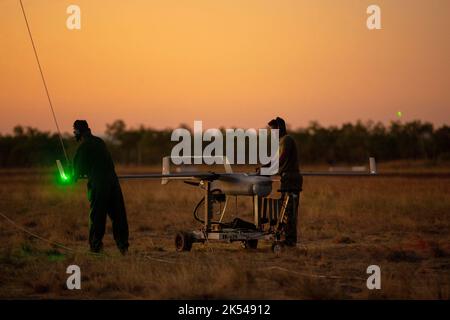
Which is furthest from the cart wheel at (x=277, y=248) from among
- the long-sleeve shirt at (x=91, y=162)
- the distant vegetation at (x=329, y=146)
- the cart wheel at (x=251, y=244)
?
the distant vegetation at (x=329, y=146)

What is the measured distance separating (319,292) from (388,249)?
17.4 feet

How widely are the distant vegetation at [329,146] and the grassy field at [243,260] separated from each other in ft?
192

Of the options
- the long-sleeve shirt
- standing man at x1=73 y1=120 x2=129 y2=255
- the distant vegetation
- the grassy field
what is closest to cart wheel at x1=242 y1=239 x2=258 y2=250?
the grassy field

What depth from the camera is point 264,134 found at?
20656mm

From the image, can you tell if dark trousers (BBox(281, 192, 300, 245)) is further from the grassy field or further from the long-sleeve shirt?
the long-sleeve shirt

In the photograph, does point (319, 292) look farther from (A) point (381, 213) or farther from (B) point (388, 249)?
(A) point (381, 213)

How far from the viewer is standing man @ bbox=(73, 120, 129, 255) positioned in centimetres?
1434

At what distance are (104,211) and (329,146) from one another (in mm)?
81601

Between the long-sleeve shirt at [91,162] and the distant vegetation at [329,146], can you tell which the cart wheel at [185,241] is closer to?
the long-sleeve shirt at [91,162]

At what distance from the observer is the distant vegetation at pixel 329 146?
87.3 m

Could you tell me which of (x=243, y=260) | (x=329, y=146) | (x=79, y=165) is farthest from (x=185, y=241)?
(x=329, y=146)

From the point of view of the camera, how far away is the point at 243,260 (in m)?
13.7

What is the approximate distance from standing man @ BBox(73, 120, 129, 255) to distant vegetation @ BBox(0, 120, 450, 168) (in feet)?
215
